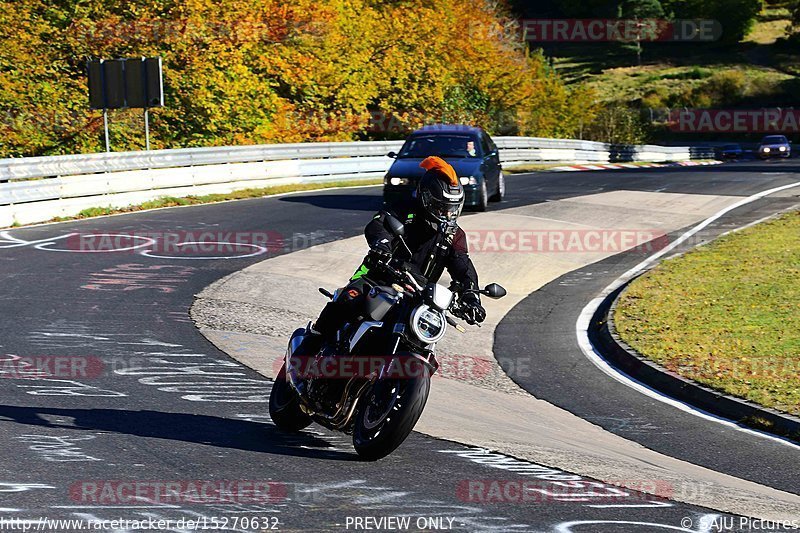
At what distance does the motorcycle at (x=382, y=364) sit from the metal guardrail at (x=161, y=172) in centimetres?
1421

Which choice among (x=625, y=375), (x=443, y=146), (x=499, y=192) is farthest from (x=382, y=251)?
(x=499, y=192)

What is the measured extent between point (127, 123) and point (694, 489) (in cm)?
3016

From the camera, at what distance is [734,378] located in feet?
34.8

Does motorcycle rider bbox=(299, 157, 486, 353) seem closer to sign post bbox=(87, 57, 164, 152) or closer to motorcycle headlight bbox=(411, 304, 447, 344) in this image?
motorcycle headlight bbox=(411, 304, 447, 344)

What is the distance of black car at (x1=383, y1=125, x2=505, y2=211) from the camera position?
21688mm

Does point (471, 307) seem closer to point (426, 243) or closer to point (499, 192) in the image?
point (426, 243)

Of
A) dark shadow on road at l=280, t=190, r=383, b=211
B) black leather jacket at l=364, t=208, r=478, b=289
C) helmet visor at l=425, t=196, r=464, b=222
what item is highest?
helmet visor at l=425, t=196, r=464, b=222

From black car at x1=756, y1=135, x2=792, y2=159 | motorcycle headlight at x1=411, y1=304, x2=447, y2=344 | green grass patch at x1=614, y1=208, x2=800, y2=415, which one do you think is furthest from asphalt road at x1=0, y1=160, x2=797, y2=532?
black car at x1=756, y1=135, x2=792, y2=159

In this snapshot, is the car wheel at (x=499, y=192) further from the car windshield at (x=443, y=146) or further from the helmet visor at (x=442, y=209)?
the helmet visor at (x=442, y=209)

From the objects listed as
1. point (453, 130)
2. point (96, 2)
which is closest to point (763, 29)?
point (96, 2)

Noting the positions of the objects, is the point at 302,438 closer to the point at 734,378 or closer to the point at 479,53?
the point at 734,378

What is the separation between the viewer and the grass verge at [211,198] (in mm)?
22438

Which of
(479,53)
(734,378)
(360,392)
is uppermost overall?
(479,53)

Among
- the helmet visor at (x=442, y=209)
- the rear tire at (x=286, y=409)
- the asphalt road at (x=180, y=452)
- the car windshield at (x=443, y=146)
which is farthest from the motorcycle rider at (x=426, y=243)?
the car windshield at (x=443, y=146)
